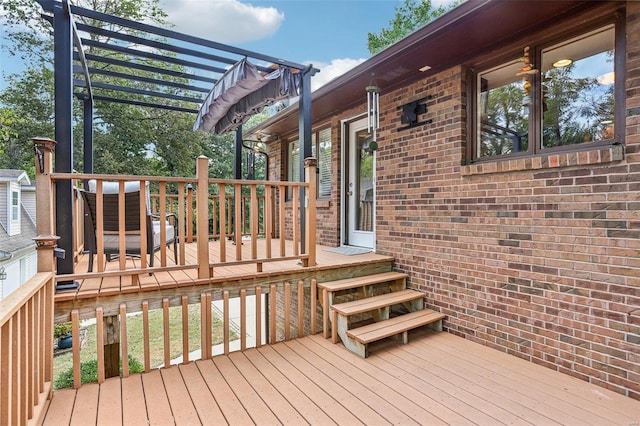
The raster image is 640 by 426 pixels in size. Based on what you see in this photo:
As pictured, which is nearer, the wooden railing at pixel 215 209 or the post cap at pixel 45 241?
the post cap at pixel 45 241

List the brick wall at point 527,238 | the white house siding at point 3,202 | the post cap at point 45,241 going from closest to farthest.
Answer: the post cap at point 45,241, the brick wall at point 527,238, the white house siding at point 3,202

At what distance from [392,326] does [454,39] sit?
2.83 metres

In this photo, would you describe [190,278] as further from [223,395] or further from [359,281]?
[359,281]

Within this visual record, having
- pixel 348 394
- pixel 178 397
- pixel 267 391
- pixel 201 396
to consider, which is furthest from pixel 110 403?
pixel 348 394

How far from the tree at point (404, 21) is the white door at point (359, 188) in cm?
1252

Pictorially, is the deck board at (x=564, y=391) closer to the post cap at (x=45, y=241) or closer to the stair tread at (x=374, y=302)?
the stair tread at (x=374, y=302)

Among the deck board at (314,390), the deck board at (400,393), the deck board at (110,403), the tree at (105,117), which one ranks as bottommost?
the deck board at (400,393)

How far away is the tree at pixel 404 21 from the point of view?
51.0 ft

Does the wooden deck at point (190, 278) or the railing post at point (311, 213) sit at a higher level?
the railing post at point (311, 213)

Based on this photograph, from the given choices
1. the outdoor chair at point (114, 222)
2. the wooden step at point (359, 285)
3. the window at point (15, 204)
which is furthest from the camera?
the window at point (15, 204)

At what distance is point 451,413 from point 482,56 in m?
3.19

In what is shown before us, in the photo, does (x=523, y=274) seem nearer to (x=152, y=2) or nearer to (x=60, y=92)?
(x=60, y=92)

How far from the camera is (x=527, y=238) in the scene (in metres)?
2.90

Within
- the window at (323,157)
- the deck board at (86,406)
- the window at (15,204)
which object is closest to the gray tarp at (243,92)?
the window at (323,157)
